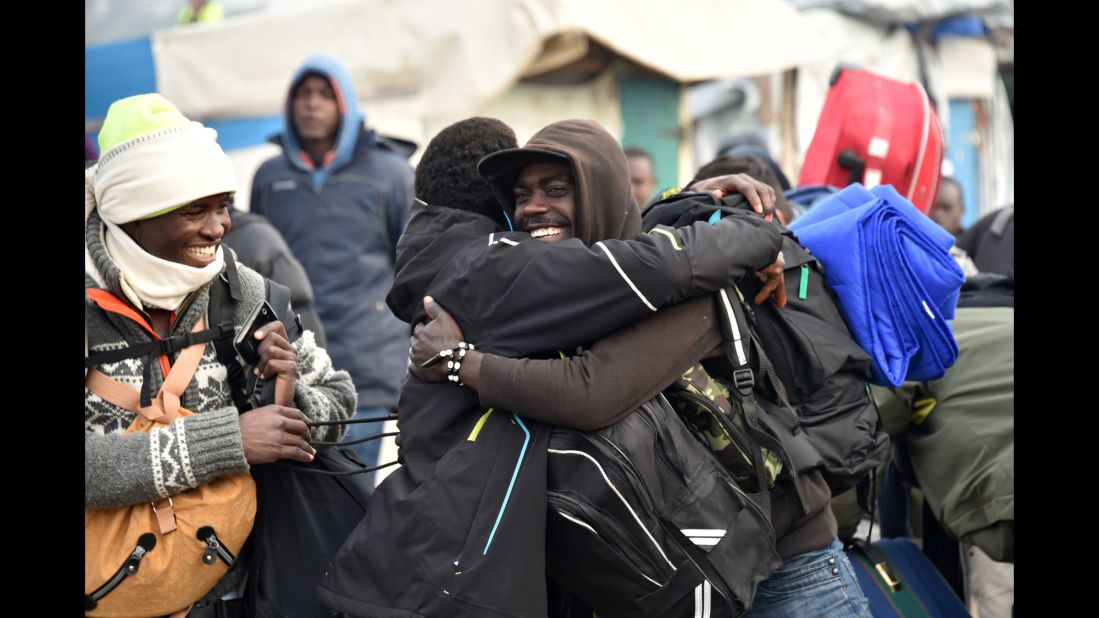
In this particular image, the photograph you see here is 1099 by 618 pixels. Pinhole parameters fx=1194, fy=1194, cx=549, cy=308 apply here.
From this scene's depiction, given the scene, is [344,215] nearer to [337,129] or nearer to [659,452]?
[337,129]

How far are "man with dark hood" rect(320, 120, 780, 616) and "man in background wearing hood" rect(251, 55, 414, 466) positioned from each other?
10.5 ft

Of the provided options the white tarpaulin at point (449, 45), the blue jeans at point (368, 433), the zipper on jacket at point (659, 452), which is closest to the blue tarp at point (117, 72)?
the white tarpaulin at point (449, 45)

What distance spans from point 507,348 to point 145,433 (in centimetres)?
87

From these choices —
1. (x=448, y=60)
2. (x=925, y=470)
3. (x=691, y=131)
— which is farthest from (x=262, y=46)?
(x=925, y=470)

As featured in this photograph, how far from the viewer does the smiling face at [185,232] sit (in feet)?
9.51

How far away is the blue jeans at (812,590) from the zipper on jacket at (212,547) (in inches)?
51.6

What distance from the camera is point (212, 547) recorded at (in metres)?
2.78

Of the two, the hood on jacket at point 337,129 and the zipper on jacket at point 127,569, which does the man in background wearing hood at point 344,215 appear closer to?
the hood on jacket at point 337,129

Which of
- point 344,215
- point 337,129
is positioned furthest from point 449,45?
point 344,215

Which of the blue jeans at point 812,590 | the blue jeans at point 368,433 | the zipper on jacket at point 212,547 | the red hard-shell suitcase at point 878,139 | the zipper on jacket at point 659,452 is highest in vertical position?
the red hard-shell suitcase at point 878,139

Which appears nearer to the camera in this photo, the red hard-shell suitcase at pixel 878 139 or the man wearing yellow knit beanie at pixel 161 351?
the man wearing yellow knit beanie at pixel 161 351

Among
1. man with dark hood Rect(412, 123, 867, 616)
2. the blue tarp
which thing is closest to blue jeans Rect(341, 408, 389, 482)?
man with dark hood Rect(412, 123, 867, 616)

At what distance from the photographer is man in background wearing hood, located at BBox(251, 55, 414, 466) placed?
5977mm
